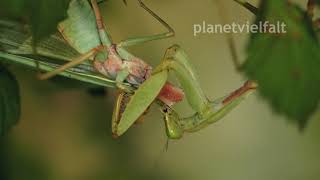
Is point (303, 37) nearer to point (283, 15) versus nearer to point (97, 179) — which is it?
point (283, 15)

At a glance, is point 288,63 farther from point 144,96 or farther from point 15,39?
point 15,39

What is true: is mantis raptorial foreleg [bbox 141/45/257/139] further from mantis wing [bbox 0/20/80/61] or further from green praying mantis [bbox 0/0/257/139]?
mantis wing [bbox 0/20/80/61]

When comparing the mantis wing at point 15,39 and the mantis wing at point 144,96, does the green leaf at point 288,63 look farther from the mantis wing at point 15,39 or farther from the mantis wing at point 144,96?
the mantis wing at point 15,39

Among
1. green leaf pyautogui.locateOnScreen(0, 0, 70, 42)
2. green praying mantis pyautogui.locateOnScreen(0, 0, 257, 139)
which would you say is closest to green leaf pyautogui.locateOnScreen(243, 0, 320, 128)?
green praying mantis pyautogui.locateOnScreen(0, 0, 257, 139)

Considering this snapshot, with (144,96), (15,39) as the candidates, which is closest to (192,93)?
(144,96)

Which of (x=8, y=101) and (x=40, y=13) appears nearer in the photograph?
(x=40, y=13)

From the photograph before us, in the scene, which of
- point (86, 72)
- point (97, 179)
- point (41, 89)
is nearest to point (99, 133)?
point (97, 179)

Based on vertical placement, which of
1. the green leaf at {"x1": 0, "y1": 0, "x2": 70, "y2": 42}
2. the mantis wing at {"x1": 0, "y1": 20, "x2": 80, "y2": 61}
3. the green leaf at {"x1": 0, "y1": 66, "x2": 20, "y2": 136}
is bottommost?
the green leaf at {"x1": 0, "y1": 66, "x2": 20, "y2": 136}
